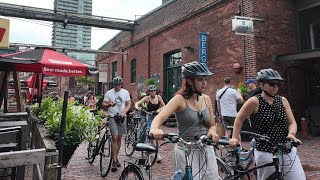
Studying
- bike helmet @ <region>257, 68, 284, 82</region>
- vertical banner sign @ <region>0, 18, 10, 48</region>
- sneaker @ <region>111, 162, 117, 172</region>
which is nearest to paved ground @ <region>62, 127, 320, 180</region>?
sneaker @ <region>111, 162, 117, 172</region>

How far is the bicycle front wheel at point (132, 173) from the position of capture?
9.93 feet

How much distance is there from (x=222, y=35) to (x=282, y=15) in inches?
94.1

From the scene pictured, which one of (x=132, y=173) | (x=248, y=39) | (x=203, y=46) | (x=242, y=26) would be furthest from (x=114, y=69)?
(x=132, y=173)

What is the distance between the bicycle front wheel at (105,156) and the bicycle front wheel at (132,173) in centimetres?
219

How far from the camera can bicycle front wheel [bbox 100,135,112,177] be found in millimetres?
5271

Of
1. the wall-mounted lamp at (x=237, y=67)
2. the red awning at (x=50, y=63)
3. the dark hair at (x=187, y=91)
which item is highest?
the wall-mounted lamp at (x=237, y=67)

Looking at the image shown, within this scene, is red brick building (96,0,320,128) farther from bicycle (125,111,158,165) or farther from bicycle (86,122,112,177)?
bicycle (86,122,112,177)

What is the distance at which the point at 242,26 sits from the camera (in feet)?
32.1

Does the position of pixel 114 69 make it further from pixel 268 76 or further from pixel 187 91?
pixel 187 91

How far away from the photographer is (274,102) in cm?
303

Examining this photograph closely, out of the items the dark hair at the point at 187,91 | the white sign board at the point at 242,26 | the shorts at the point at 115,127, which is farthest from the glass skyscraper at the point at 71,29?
the dark hair at the point at 187,91

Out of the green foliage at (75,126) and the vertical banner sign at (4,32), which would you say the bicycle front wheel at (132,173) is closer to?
the green foliage at (75,126)

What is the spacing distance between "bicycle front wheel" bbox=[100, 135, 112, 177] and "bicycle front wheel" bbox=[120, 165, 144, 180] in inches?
86.3

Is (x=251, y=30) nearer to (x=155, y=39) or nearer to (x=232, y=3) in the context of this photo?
(x=232, y=3)
